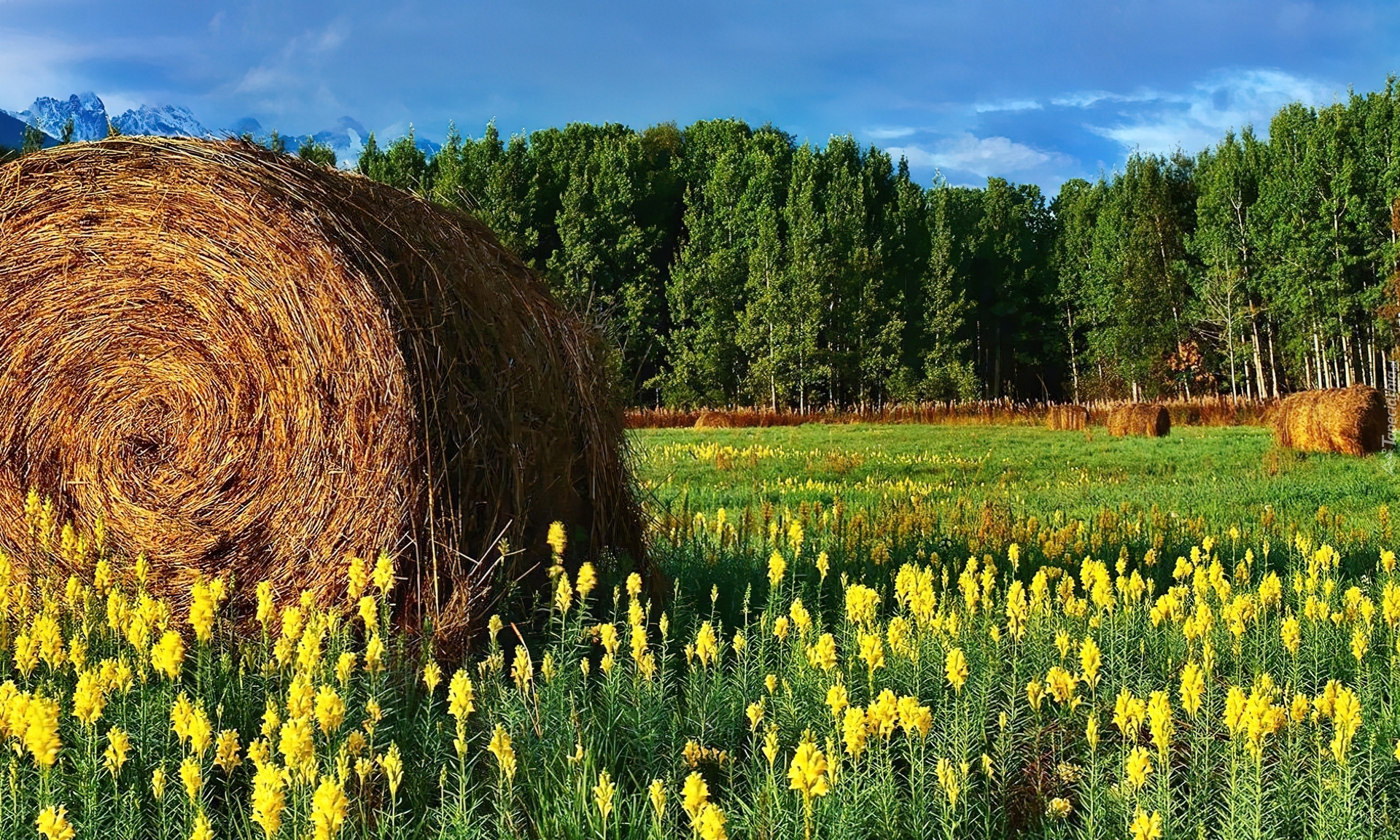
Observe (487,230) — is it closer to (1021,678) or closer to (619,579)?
(619,579)

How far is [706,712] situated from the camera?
3.96 meters

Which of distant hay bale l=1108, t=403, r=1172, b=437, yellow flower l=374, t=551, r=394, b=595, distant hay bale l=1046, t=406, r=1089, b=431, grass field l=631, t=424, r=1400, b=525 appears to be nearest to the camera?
yellow flower l=374, t=551, r=394, b=595

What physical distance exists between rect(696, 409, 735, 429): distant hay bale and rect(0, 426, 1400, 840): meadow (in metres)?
27.7

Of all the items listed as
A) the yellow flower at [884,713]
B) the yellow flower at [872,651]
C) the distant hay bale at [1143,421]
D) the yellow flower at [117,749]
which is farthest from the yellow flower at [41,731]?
the distant hay bale at [1143,421]

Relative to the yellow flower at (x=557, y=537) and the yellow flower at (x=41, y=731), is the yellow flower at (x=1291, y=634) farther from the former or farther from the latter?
the yellow flower at (x=41, y=731)

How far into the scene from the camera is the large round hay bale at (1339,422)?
2008cm

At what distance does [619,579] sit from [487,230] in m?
2.11

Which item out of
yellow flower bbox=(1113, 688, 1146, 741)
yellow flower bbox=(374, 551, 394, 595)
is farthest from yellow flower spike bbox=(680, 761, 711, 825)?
yellow flower bbox=(374, 551, 394, 595)

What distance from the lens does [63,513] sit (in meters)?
5.46

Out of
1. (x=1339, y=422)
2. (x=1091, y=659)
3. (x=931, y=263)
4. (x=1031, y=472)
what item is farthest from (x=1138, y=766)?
(x=931, y=263)

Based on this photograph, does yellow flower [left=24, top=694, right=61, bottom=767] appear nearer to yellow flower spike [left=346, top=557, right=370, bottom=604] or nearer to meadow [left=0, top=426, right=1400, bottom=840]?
meadow [left=0, top=426, right=1400, bottom=840]

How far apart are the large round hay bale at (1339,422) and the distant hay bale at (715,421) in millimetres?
16974

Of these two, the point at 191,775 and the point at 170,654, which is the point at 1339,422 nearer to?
the point at 170,654

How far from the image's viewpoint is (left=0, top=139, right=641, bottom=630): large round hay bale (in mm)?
4801
